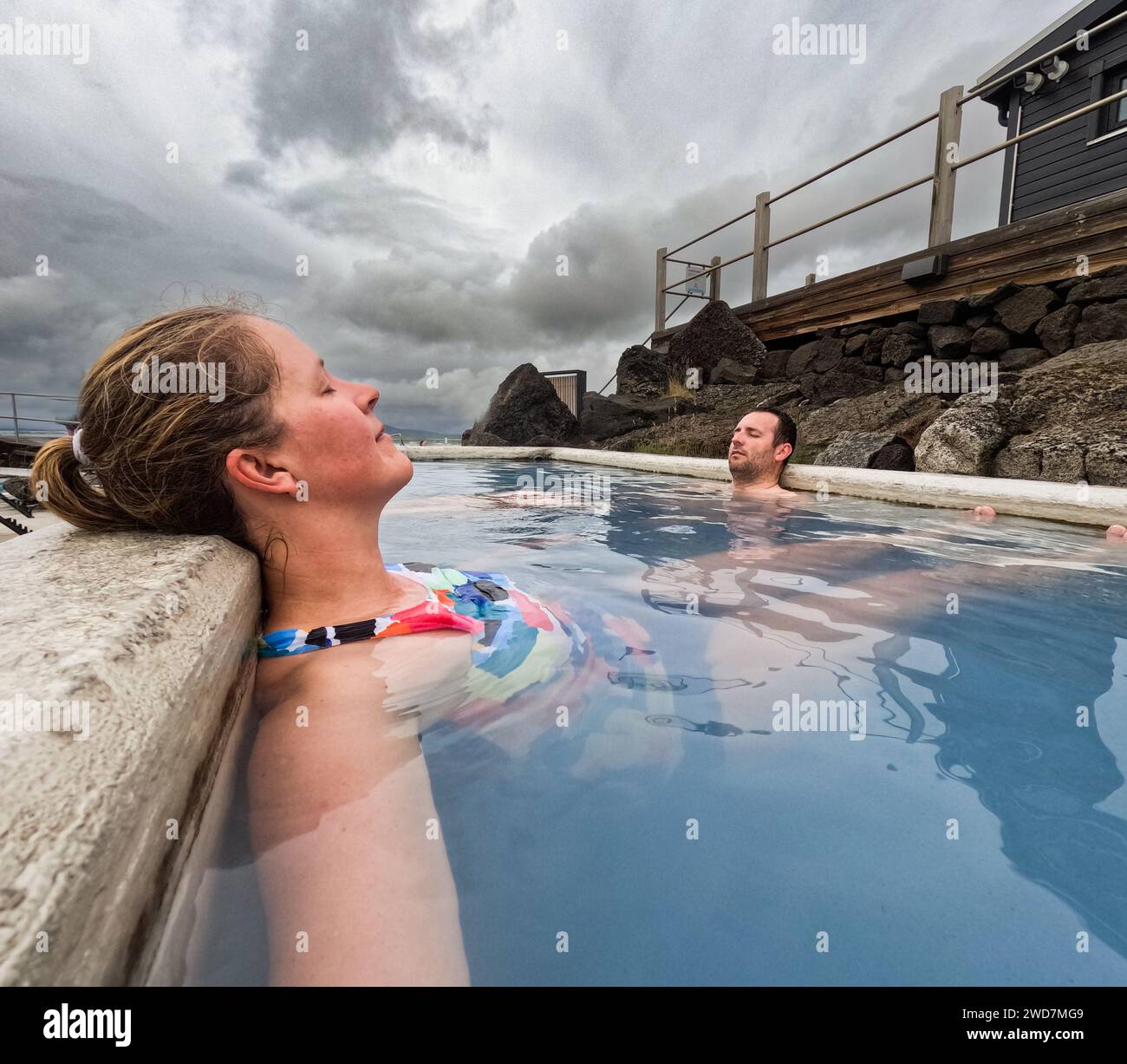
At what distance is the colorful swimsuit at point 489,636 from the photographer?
1.67m

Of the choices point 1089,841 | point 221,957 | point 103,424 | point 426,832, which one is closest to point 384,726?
point 426,832

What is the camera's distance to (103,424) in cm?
155

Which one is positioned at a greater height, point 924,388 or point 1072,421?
point 924,388

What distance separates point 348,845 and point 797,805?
94 cm

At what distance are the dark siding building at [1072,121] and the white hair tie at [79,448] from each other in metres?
12.1

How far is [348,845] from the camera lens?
1009 mm

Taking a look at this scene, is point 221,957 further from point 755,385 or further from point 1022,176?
point 1022,176

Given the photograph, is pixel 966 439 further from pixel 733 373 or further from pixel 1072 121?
pixel 1072 121

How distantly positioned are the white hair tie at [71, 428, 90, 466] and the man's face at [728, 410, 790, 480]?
17.3ft

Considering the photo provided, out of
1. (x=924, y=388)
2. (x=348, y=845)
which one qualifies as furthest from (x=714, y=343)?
(x=348, y=845)

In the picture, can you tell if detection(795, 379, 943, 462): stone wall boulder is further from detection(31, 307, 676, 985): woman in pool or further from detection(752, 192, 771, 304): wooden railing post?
detection(31, 307, 676, 985): woman in pool

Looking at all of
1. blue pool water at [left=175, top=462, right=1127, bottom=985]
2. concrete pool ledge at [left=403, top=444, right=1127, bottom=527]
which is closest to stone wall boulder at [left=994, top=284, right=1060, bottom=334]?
concrete pool ledge at [left=403, top=444, right=1127, bottom=527]

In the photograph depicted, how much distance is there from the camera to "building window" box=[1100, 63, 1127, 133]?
974 centimetres

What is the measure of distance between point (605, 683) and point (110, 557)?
1342mm
